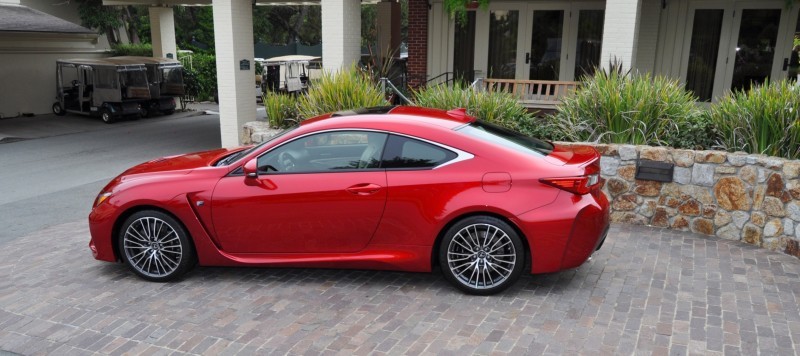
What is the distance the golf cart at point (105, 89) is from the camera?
20109 millimetres

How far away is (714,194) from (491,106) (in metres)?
2.81

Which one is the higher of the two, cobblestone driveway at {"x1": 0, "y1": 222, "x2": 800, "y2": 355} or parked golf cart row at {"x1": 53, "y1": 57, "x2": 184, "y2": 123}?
parked golf cart row at {"x1": 53, "y1": 57, "x2": 184, "y2": 123}

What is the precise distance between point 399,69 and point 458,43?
1.84m

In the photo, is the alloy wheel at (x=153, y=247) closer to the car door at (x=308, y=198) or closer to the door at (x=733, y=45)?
the car door at (x=308, y=198)

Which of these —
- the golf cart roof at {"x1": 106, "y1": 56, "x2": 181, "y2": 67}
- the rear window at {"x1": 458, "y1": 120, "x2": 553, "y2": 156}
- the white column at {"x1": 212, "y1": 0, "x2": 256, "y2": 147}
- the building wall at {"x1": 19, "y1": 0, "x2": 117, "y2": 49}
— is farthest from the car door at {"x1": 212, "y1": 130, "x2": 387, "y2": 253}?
the building wall at {"x1": 19, "y1": 0, "x2": 117, "y2": 49}

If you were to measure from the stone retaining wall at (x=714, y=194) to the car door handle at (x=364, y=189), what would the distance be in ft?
10.7

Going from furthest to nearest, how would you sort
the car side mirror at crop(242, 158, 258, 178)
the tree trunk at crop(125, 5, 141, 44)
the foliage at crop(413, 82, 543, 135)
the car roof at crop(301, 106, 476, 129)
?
the tree trunk at crop(125, 5, 141, 44)
the foliage at crop(413, 82, 543, 135)
the car roof at crop(301, 106, 476, 129)
the car side mirror at crop(242, 158, 258, 178)

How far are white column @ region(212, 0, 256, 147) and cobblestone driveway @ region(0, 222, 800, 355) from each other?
7.27 meters

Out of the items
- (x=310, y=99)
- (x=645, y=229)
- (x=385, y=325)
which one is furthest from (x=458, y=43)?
(x=385, y=325)

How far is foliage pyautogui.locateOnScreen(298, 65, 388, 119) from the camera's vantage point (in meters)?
8.38

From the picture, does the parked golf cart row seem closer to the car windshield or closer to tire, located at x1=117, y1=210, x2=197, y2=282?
the car windshield

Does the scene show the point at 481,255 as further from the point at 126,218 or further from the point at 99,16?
the point at 99,16

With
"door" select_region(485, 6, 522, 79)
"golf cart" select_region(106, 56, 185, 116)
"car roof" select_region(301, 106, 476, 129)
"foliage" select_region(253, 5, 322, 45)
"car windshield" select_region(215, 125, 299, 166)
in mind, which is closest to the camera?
"car roof" select_region(301, 106, 476, 129)

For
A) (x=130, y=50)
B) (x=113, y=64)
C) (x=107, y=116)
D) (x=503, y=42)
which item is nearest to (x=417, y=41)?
(x=503, y=42)
